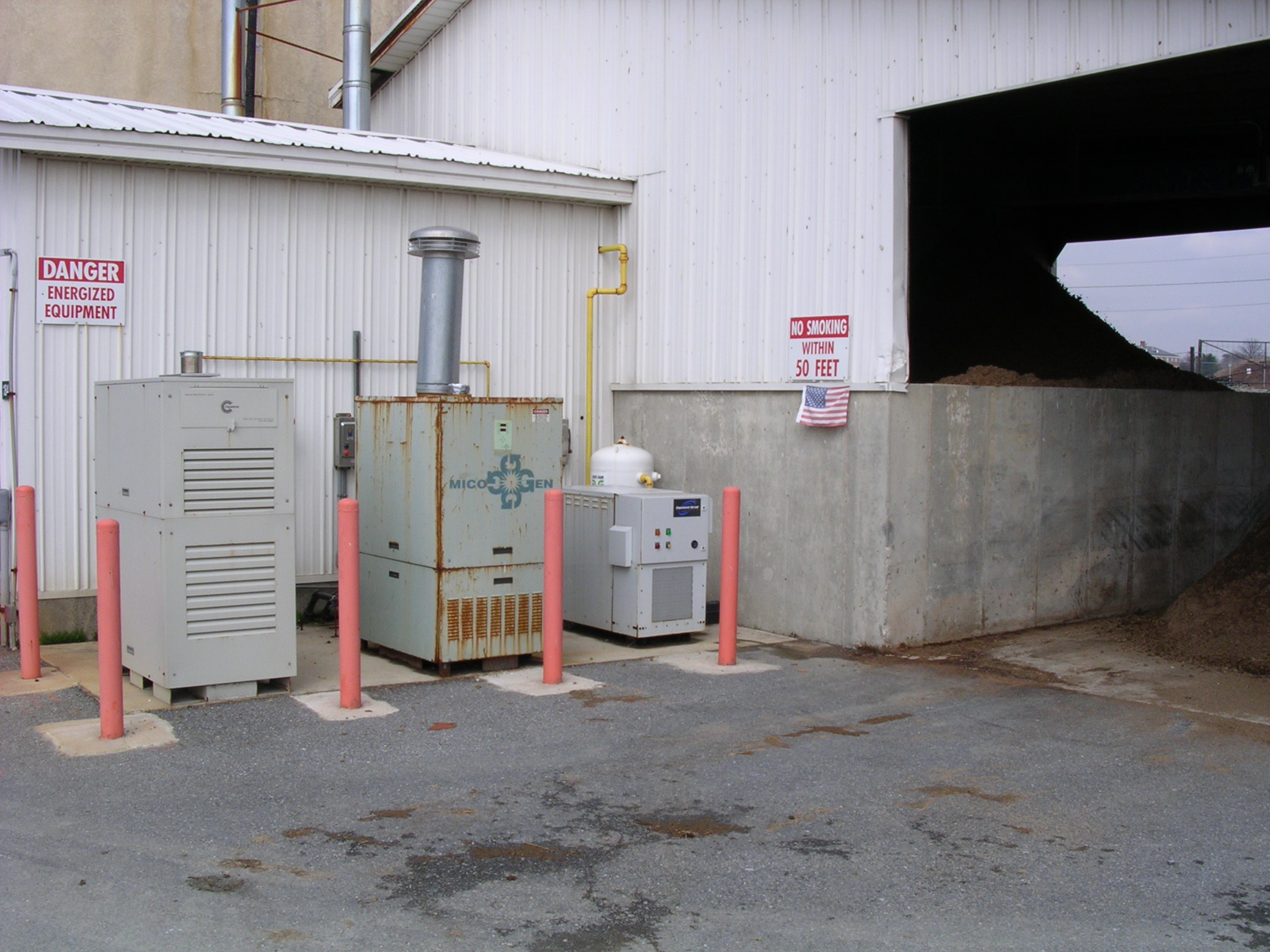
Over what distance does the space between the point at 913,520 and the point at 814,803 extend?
426 centimetres

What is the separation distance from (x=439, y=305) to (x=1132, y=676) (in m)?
6.15

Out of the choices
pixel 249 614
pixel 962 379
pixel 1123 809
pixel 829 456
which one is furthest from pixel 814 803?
pixel 962 379

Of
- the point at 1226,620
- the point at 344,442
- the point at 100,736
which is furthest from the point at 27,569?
the point at 1226,620

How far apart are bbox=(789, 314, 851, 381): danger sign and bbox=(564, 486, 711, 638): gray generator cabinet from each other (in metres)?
1.42

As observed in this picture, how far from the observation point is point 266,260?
10438mm

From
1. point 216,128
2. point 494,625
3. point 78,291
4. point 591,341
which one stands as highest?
point 216,128

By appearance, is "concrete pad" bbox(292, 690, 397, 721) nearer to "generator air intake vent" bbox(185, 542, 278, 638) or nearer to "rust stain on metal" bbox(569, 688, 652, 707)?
"generator air intake vent" bbox(185, 542, 278, 638)

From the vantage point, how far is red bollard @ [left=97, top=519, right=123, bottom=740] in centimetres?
683

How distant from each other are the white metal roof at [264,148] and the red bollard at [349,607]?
12.8 feet

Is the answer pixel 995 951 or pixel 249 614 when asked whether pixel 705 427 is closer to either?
pixel 249 614

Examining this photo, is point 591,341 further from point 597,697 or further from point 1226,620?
point 1226,620

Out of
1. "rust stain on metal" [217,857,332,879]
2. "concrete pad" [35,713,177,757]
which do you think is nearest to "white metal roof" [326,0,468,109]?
"concrete pad" [35,713,177,757]

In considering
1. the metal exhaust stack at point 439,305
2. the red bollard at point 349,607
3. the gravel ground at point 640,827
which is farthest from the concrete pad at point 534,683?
the metal exhaust stack at point 439,305

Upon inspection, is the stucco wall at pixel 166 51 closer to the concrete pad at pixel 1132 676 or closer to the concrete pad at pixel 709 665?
the concrete pad at pixel 709 665
